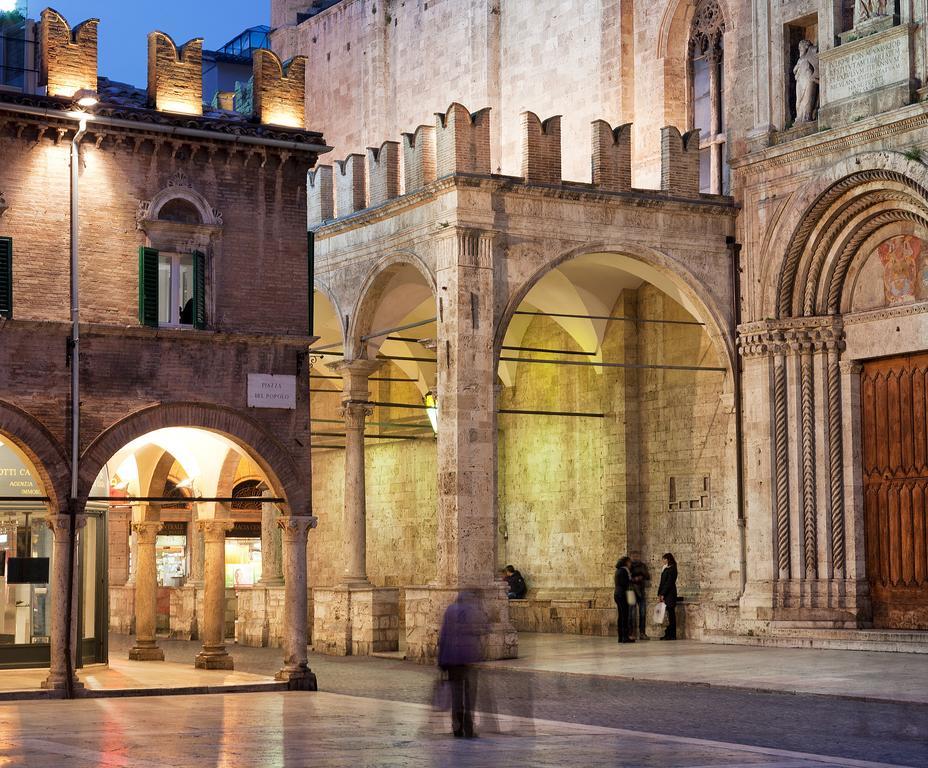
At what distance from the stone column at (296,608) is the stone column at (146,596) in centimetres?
511

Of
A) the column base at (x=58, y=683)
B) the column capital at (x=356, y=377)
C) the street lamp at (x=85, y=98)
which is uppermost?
the street lamp at (x=85, y=98)

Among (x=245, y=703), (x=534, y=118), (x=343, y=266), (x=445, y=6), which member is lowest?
(x=245, y=703)

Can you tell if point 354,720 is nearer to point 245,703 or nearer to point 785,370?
point 245,703

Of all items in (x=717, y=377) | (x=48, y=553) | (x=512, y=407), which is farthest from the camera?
(x=512, y=407)

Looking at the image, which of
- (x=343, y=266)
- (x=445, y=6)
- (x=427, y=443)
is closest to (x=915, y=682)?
(x=343, y=266)

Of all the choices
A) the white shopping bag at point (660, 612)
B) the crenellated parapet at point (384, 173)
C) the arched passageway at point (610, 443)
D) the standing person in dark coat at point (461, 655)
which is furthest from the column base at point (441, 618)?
the standing person in dark coat at point (461, 655)

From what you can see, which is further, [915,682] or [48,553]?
[48,553]

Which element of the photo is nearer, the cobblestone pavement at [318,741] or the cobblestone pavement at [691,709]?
the cobblestone pavement at [318,741]

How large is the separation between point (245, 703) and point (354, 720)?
8.85 feet

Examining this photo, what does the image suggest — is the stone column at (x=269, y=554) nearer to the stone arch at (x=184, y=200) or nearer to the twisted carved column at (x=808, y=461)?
the twisted carved column at (x=808, y=461)

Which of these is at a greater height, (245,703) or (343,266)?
(343,266)

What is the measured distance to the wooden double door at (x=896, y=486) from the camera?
23484 mm

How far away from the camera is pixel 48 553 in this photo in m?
21.8

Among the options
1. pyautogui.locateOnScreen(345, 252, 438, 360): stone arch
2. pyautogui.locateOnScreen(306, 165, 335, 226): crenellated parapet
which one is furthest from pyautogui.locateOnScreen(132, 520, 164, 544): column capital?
pyautogui.locateOnScreen(306, 165, 335, 226): crenellated parapet
